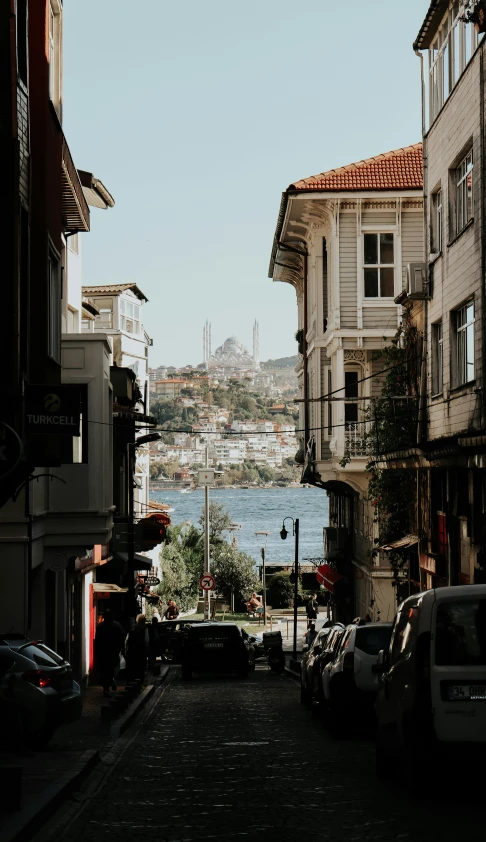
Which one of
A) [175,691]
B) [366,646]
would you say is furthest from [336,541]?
[366,646]

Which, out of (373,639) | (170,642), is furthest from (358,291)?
(373,639)

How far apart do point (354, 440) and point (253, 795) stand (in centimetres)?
2830

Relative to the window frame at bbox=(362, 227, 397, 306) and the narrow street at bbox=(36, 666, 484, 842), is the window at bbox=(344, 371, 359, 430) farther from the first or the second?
the narrow street at bbox=(36, 666, 484, 842)

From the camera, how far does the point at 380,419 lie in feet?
111

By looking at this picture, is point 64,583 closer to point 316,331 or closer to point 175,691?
point 175,691

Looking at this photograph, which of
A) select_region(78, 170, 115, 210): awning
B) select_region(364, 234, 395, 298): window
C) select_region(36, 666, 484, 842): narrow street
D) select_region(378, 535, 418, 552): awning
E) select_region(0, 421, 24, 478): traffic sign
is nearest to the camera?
select_region(36, 666, 484, 842): narrow street

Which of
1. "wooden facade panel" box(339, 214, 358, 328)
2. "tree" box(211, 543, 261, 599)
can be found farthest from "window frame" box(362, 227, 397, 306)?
"tree" box(211, 543, 261, 599)

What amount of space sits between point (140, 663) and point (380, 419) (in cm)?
989

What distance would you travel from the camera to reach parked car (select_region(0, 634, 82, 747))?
14.8m

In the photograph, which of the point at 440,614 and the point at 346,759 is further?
the point at 346,759

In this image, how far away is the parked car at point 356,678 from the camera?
16.8 metres

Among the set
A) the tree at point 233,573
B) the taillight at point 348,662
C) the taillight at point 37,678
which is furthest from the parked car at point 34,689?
the tree at point 233,573

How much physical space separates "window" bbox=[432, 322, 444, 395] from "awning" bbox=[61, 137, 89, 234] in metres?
8.15

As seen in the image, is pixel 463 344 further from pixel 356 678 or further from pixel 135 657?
pixel 356 678
